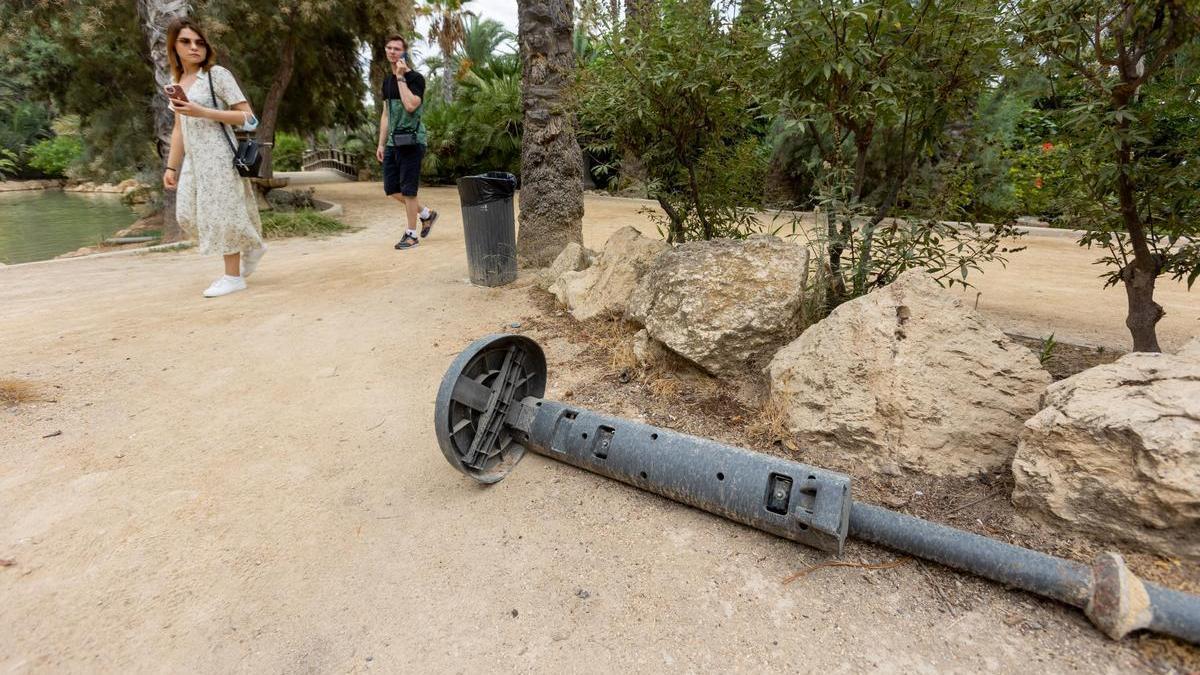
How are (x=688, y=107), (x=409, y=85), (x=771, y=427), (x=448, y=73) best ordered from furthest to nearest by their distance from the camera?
(x=448, y=73), (x=409, y=85), (x=688, y=107), (x=771, y=427)

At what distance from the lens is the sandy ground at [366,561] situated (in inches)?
65.5

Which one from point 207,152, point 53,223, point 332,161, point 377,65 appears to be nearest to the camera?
point 207,152

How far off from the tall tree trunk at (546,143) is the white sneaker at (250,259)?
89.1 inches

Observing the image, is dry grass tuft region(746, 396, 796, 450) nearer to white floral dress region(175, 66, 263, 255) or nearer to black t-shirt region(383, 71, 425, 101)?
white floral dress region(175, 66, 263, 255)

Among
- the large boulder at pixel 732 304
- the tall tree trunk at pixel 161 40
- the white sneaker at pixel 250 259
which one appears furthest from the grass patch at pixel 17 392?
the tall tree trunk at pixel 161 40

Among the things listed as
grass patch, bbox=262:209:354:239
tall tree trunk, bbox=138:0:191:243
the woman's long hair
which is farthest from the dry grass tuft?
grass patch, bbox=262:209:354:239

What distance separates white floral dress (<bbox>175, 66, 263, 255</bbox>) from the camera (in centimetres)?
466

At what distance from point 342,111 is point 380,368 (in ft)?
48.4

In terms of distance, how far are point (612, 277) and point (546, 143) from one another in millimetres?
1918

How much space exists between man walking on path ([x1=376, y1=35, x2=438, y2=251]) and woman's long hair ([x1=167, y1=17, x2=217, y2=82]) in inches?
73.9

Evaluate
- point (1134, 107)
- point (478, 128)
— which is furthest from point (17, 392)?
point (478, 128)

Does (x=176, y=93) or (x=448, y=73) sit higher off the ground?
(x=448, y=73)

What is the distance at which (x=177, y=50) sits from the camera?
4.54 meters

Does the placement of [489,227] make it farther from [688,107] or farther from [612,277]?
[688,107]
